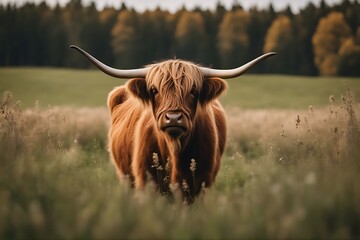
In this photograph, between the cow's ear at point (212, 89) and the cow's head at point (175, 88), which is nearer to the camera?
the cow's head at point (175, 88)

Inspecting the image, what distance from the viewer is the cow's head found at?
469cm

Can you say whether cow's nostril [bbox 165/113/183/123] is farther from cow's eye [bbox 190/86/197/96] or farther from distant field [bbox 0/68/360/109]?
distant field [bbox 0/68/360/109]

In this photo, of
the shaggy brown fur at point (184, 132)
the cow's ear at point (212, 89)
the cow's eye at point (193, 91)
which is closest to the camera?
the shaggy brown fur at point (184, 132)

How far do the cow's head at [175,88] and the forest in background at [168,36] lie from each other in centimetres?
5207

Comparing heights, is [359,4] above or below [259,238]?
above

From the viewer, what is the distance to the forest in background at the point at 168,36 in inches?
2308

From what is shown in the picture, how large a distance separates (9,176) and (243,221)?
175 cm

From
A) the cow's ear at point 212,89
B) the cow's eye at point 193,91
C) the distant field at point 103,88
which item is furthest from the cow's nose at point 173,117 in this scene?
the distant field at point 103,88

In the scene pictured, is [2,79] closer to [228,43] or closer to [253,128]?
[228,43]

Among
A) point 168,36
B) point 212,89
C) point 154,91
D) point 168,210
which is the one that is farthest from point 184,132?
point 168,36

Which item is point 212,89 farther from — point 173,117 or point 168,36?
point 168,36

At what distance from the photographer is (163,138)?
516cm

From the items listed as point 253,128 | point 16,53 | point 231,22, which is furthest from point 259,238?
point 16,53

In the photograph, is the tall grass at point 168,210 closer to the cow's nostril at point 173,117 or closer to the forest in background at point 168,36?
the cow's nostril at point 173,117
